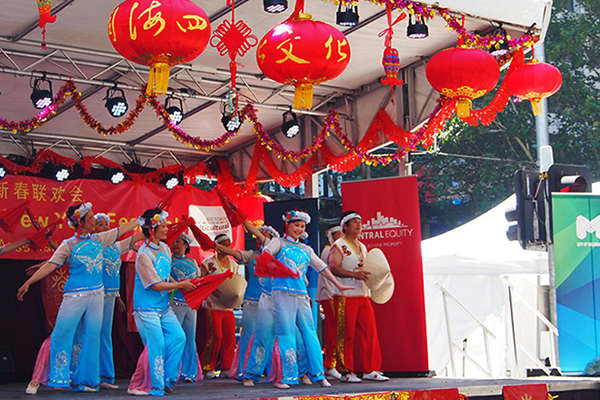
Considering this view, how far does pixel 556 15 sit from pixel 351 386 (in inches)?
677

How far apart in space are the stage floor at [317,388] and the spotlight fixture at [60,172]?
12.6 ft

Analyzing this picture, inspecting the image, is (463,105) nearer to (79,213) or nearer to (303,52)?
(303,52)

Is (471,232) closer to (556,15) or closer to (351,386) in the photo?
(351,386)

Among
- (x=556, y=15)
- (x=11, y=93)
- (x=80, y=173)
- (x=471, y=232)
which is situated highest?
(x=556, y=15)

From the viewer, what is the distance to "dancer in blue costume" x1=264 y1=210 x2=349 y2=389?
23.9ft

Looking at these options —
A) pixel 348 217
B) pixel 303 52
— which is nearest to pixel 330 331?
pixel 348 217

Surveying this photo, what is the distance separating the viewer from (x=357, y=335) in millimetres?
8039

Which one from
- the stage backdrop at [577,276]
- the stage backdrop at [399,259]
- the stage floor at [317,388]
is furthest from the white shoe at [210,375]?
the stage backdrop at [577,276]

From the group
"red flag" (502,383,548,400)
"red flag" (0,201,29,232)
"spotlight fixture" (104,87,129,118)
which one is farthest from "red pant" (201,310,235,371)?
"red flag" (502,383,548,400)

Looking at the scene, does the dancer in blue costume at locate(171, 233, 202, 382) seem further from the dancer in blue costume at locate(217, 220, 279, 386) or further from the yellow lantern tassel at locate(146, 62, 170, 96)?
the yellow lantern tassel at locate(146, 62, 170, 96)

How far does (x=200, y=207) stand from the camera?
512 inches

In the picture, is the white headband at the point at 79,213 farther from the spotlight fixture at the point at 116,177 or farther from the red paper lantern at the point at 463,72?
the spotlight fixture at the point at 116,177

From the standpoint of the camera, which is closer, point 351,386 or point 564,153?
point 351,386

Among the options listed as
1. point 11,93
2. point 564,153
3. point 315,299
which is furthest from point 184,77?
point 564,153
